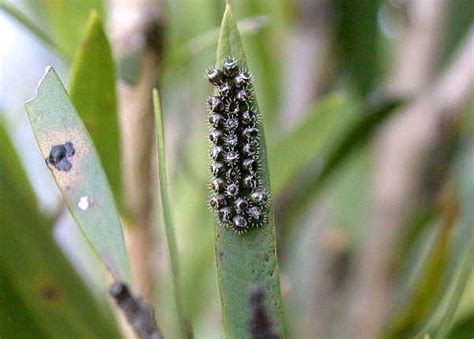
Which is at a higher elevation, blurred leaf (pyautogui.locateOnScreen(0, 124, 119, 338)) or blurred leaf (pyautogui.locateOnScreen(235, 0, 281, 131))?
blurred leaf (pyautogui.locateOnScreen(235, 0, 281, 131))

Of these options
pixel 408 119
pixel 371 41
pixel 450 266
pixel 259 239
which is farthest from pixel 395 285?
pixel 259 239

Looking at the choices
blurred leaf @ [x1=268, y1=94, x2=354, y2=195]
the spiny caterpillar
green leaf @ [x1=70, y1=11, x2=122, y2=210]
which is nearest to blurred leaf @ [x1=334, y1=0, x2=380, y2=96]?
blurred leaf @ [x1=268, y1=94, x2=354, y2=195]

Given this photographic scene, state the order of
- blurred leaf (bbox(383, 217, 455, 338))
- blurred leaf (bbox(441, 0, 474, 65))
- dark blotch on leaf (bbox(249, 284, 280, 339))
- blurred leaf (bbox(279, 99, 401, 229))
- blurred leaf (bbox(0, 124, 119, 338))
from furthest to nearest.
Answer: blurred leaf (bbox(441, 0, 474, 65)) → blurred leaf (bbox(279, 99, 401, 229)) → blurred leaf (bbox(383, 217, 455, 338)) → blurred leaf (bbox(0, 124, 119, 338)) → dark blotch on leaf (bbox(249, 284, 280, 339))

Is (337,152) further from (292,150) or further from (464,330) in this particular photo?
(464,330)

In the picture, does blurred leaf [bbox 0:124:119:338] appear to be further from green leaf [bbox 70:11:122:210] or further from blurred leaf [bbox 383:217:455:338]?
blurred leaf [bbox 383:217:455:338]

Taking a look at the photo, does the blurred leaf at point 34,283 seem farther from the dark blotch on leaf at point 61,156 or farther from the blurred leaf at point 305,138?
the blurred leaf at point 305,138

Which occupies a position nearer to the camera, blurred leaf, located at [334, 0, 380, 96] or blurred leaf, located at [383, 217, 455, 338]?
blurred leaf, located at [383, 217, 455, 338]

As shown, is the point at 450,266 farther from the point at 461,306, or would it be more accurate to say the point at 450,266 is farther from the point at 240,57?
the point at 240,57
